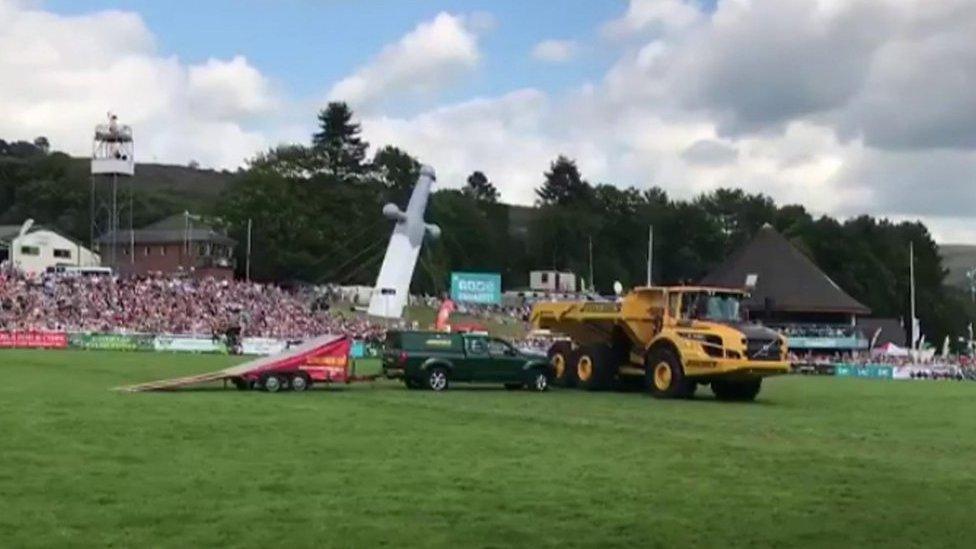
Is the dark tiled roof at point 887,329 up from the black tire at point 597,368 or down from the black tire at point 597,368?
up

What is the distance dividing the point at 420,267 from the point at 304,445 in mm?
96001

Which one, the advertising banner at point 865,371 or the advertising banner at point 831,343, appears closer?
the advertising banner at point 865,371

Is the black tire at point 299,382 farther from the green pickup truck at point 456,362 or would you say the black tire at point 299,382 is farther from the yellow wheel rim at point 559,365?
the yellow wheel rim at point 559,365

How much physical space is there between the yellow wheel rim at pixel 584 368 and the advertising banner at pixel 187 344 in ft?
91.9

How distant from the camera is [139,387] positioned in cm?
2678

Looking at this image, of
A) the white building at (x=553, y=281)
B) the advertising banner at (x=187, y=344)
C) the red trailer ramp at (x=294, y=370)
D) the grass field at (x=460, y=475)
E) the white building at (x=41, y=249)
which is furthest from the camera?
the white building at (x=553, y=281)

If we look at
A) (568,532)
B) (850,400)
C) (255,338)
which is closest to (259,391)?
(850,400)

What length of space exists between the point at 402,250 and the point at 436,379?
41.4 m

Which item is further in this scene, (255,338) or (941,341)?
(941,341)

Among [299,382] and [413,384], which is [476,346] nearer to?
[413,384]

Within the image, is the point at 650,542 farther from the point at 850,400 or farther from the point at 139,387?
the point at 850,400

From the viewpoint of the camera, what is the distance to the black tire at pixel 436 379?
3084 centimetres

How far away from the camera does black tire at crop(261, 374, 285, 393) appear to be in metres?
28.5

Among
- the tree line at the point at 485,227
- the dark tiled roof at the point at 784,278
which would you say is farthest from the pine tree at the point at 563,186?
the dark tiled roof at the point at 784,278
